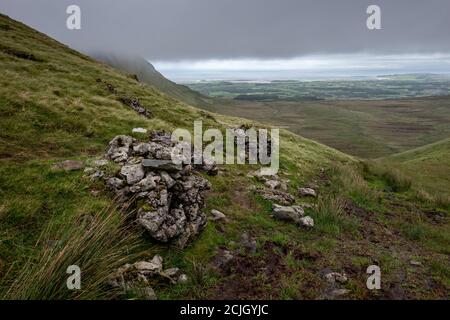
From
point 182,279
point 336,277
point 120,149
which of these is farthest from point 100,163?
point 336,277

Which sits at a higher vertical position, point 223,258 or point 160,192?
point 160,192

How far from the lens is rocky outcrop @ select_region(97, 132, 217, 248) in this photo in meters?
9.71

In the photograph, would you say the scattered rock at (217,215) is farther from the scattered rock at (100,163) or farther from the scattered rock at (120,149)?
the scattered rock at (100,163)

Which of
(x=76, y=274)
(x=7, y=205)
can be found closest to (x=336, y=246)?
(x=76, y=274)

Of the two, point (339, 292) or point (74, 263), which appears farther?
point (339, 292)

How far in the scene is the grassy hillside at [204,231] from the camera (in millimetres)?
7285

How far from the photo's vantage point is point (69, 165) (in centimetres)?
1242

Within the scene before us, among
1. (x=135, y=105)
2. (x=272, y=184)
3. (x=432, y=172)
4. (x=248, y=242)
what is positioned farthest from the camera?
(x=432, y=172)

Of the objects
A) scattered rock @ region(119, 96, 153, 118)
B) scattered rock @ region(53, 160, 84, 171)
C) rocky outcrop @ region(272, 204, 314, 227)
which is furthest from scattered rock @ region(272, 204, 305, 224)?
scattered rock @ region(119, 96, 153, 118)

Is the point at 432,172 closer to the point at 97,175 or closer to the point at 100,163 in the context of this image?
the point at 100,163

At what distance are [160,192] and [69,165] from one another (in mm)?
4353

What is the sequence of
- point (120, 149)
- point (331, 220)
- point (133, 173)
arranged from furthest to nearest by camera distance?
point (331, 220)
point (120, 149)
point (133, 173)
